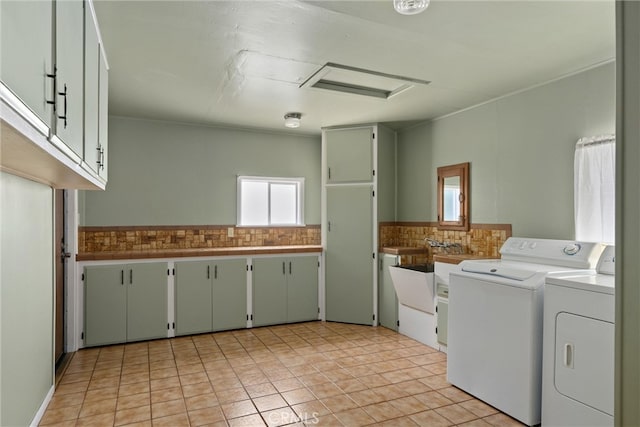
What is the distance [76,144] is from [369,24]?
65.1 inches

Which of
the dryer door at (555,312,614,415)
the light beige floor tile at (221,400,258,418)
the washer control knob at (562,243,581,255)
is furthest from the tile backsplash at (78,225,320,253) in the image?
the dryer door at (555,312,614,415)

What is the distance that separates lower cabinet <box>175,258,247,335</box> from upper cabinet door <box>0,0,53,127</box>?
126 inches

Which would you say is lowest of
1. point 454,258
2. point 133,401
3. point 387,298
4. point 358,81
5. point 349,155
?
point 133,401

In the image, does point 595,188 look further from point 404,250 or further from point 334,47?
point 334,47

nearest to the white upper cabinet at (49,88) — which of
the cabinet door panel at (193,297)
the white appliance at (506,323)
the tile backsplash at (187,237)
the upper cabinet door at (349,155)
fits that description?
the cabinet door panel at (193,297)

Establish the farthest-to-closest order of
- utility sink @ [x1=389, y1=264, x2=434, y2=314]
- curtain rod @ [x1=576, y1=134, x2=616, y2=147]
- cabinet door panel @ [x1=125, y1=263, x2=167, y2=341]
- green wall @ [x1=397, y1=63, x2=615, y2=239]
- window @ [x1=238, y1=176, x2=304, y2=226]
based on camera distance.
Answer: window @ [x1=238, y1=176, x2=304, y2=226], cabinet door panel @ [x1=125, y1=263, x2=167, y2=341], utility sink @ [x1=389, y1=264, x2=434, y2=314], green wall @ [x1=397, y1=63, x2=615, y2=239], curtain rod @ [x1=576, y1=134, x2=616, y2=147]

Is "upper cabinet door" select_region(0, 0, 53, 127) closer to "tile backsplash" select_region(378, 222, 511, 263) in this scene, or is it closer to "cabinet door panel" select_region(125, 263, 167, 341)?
"cabinet door panel" select_region(125, 263, 167, 341)

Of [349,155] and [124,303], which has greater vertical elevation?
[349,155]

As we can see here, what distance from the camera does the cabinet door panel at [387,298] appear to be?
442cm

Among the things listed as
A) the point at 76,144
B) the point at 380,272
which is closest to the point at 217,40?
the point at 76,144

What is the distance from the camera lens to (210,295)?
434cm

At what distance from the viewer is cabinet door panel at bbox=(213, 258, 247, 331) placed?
14.3ft

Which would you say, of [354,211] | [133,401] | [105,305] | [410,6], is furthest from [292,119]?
[133,401]

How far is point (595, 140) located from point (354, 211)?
253 centimetres
